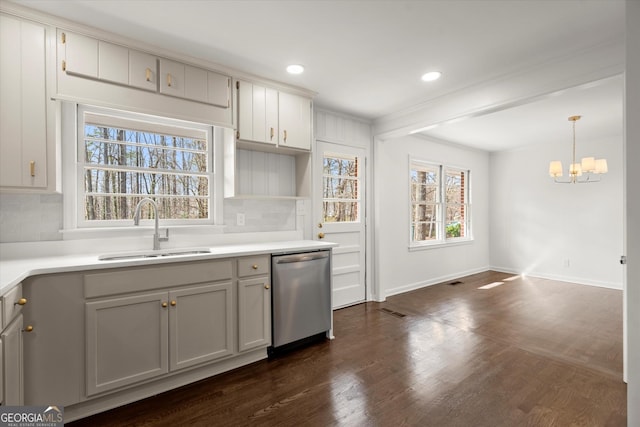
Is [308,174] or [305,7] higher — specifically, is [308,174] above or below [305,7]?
below

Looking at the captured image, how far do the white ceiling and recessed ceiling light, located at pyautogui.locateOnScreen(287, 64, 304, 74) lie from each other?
0.06m

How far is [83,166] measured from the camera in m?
2.39

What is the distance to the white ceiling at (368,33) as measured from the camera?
192 cm

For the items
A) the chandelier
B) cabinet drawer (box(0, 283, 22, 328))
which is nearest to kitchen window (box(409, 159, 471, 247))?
the chandelier

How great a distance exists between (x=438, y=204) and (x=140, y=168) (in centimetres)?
466

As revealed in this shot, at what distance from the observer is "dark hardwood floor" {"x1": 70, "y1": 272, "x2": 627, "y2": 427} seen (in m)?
1.88

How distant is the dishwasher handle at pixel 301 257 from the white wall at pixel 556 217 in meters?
4.99

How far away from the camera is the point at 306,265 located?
9.26 feet

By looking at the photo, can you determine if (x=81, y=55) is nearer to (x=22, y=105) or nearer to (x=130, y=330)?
(x=22, y=105)

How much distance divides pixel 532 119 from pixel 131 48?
183 inches

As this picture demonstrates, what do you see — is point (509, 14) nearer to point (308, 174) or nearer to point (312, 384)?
point (308, 174)

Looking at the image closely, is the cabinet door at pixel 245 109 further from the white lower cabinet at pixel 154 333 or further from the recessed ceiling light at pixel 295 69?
the white lower cabinet at pixel 154 333

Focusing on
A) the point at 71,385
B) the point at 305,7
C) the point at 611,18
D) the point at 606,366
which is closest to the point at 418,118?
the point at 611,18

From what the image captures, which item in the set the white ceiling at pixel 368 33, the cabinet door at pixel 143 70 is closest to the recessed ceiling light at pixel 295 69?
the white ceiling at pixel 368 33
